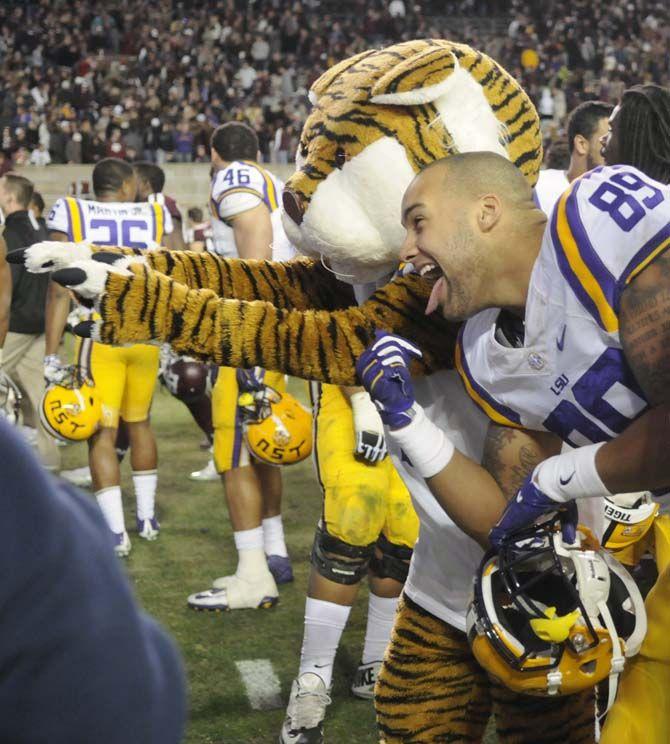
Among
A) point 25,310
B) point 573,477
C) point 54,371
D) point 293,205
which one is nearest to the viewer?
point 573,477

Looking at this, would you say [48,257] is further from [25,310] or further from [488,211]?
[25,310]

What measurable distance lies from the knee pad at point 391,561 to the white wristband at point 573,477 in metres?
1.62

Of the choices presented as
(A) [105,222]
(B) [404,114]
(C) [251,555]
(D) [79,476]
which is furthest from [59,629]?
(D) [79,476]

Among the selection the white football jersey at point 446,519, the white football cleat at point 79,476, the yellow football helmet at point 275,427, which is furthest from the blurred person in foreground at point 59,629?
the white football cleat at point 79,476

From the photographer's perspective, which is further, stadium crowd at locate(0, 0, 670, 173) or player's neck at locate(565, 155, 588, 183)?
stadium crowd at locate(0, 0, 670, 173)

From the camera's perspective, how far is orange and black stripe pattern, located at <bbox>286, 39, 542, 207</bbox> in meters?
2.27

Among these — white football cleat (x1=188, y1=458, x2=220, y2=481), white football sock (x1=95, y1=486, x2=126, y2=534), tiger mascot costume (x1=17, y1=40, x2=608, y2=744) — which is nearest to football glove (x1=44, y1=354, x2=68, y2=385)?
white football sock (x1=95, y1=486, x2=126, y2=534)

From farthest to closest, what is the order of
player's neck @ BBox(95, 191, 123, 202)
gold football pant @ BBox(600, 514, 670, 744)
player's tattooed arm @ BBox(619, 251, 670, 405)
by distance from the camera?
player's neck @ BBox(95, 191, 123, 202) → gold football pant @ BBox(600, 514, 670, 744) → player's tattooed arm @ BBox(619, 251, 670, 405)

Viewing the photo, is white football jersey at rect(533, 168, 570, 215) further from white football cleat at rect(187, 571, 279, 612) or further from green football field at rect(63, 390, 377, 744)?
white football cleat at rect(187, 571, 279, 612)

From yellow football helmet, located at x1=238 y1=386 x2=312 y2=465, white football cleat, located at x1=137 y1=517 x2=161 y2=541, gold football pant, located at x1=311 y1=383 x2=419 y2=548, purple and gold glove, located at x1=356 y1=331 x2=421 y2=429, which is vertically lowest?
white football cleat, located at x1=137 y1=517 x2=161 y2=541

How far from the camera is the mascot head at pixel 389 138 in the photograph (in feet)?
7.43

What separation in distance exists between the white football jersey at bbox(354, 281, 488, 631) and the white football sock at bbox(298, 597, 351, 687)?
2.84ft

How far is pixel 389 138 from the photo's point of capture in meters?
2.27

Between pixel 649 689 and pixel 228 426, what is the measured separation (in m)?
2.61
